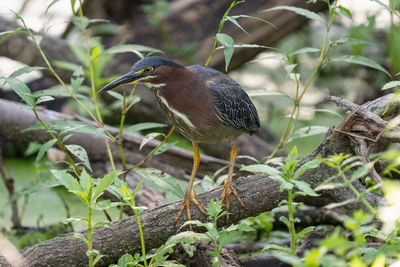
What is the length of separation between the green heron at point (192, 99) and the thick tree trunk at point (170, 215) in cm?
6

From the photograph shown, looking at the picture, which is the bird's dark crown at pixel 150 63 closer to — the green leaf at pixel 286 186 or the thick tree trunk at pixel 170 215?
the thick tree trunk at pixel 170 215

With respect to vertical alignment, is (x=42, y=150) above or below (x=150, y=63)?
below

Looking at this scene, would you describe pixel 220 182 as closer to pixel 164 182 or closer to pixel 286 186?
pixel 164 182

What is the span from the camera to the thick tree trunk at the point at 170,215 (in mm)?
1874

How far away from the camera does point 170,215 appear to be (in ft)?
6.51

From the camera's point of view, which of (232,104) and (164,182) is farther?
(232,104)

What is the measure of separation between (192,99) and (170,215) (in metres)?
0.53

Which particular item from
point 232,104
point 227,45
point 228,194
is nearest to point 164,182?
point 228,194

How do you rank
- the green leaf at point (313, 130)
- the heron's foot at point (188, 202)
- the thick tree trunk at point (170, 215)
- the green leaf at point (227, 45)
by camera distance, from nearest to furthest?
the green leaf at point (227, 45), the thick tree trunk at point (170, 215), the heron's foot at point (188, 202), the green leaf at point (313, 130)

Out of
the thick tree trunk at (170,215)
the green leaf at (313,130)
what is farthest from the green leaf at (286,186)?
the green leaf at (313,130)

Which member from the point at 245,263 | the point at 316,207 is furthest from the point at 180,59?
the point at 245,263

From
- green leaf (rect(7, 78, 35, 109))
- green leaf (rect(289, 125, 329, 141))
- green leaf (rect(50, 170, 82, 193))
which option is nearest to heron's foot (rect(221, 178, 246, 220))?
green leaf (rect(289, 125, 329, 141))

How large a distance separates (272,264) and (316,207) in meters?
0.78

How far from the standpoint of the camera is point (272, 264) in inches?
85.4
